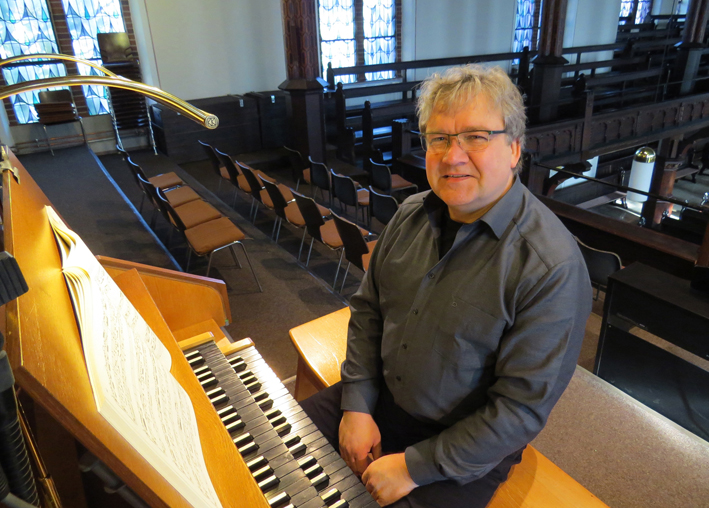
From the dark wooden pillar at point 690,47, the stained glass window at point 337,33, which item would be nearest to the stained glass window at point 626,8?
the dark wooden pillar at point 690,47

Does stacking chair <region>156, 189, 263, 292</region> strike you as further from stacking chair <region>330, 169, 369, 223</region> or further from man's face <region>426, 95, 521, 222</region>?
man's face <region>426, 95, 521, 222</region>

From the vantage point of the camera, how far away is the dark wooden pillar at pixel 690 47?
9.72 meters

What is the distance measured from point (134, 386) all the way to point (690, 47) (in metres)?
12.5

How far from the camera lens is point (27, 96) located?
7.04 metres

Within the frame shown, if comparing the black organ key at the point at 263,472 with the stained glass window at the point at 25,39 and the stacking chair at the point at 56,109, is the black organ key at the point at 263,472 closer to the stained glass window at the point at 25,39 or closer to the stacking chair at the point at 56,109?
the stacking chair at the point at 56,109

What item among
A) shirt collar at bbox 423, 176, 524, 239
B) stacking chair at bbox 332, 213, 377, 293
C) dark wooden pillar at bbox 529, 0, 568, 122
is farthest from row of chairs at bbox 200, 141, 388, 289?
dark wooden pillar at bbox 529, 0, 568, 122

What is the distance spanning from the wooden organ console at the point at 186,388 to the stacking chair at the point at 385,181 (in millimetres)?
3719

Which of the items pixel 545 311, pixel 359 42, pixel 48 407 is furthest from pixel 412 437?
pixel 359 42

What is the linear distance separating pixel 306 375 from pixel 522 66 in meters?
9.50

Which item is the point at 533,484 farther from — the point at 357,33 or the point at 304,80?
the point at 357,33

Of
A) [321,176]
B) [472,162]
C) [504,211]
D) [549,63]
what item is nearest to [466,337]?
[504,211]

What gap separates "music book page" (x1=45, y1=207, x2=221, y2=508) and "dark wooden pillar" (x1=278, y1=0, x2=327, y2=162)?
6.14 meters

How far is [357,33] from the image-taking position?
9.07 m

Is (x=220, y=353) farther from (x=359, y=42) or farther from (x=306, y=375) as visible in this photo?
(x=359, y=42)
